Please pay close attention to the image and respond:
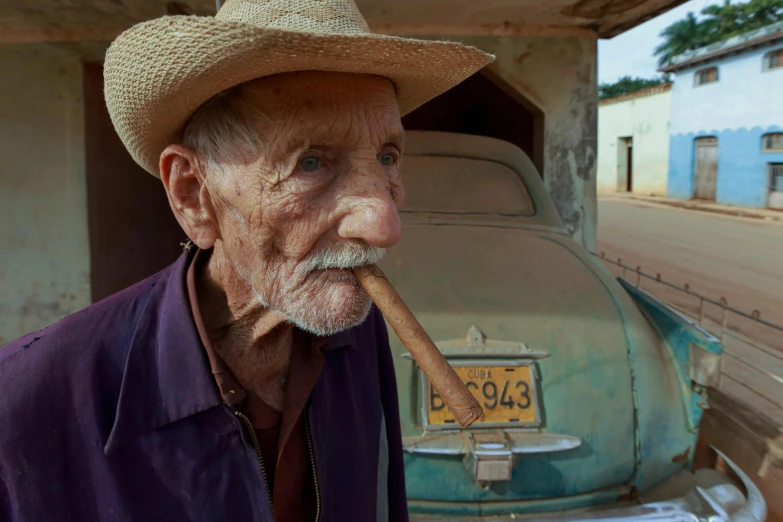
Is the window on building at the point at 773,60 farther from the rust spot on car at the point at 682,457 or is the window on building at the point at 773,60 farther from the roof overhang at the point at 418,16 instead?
the rust spot on car at the point at 682,457

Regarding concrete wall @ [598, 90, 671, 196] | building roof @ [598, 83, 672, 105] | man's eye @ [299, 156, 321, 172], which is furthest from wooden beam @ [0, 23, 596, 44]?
building roof @ [598, 83, 672, 105]

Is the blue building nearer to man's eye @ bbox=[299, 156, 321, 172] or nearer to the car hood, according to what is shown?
the car hood

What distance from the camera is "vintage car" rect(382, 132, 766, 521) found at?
2338 mm

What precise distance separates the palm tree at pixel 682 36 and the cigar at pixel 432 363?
133 ft

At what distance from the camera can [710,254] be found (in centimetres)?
1064

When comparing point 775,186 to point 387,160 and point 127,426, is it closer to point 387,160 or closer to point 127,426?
point 387,160

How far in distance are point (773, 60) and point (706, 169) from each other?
4.15m

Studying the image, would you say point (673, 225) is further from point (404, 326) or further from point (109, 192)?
point (404, 326)

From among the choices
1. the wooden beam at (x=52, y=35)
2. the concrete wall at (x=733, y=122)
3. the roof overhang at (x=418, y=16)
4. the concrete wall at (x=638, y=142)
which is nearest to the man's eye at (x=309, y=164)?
the roof overhang at (x=418, y=16)

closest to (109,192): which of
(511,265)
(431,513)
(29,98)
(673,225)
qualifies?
(29,98)

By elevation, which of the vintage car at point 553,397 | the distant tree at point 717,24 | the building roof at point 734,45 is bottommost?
the vintage car at point 553,397

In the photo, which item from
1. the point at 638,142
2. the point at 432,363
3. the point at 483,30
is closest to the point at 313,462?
the point at 432,363

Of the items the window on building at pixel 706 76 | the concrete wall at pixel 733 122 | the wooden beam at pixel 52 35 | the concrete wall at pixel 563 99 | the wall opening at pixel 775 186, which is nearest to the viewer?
the wooden beam at pixel 52 35

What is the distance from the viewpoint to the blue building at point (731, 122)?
17953mm
